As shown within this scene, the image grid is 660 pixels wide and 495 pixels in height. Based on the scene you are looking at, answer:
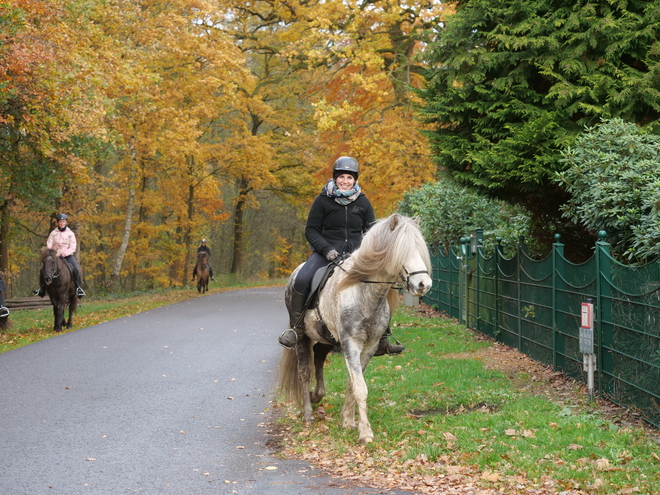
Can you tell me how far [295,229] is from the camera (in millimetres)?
49688

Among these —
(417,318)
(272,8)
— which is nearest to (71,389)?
(417,318)

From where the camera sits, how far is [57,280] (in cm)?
1616

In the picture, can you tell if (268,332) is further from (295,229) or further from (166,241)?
(295,229)

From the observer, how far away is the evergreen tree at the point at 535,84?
1009 cm

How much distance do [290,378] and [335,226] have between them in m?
1.86

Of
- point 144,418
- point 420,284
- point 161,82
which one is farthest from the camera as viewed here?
point 161,82

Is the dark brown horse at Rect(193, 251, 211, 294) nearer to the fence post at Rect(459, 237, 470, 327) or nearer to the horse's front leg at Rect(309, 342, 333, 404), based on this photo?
the fence post at Rect(459, 237, 470, 327)

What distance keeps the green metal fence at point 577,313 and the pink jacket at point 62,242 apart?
912cm

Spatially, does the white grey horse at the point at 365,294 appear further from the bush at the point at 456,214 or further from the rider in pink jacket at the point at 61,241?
the rider in pink jacket at the point at 61,241

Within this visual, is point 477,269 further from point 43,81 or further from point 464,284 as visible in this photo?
point 43,81

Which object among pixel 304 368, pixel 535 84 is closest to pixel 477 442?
pixel 304 368

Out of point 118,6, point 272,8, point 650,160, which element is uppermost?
point 272,8

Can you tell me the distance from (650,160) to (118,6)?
798 inches

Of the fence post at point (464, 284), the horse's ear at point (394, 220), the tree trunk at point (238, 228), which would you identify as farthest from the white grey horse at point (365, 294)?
the tree trunk at point (238, 228)
